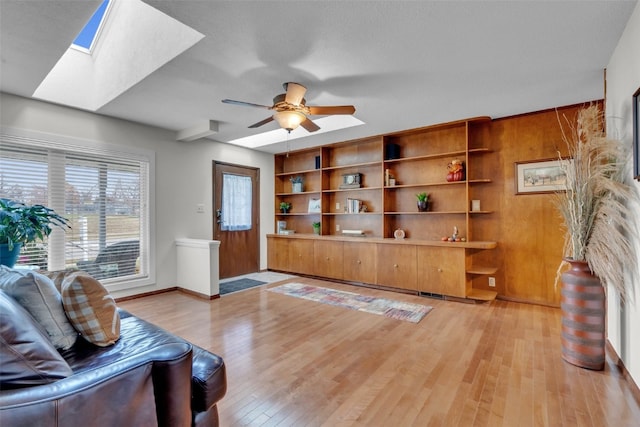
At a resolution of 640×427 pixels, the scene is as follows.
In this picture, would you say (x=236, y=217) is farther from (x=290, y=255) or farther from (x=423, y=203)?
(x=423, y=203)

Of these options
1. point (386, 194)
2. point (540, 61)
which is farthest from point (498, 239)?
point (540, 61)

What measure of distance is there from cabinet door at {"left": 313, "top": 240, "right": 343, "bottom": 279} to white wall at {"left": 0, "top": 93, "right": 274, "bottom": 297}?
1841 millimetres

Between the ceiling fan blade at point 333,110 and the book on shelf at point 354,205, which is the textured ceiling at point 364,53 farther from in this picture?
the book on shelf at point 354,205

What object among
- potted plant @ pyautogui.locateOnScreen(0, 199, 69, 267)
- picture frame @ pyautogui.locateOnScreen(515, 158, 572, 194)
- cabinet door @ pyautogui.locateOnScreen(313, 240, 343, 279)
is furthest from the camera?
cabinet door @ pyautogui.locateOnScreen(313, 240, 343, 279)

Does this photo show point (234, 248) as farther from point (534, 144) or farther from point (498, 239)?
point (534, 144)

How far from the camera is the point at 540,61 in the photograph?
8.30ft

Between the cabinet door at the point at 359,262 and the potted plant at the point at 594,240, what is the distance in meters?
2.57

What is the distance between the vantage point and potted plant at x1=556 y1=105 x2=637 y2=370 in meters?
2.13

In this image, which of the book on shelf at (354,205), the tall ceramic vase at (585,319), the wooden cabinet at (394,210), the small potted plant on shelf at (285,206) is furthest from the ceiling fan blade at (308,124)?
the small potted plant on shelf at (285,206)

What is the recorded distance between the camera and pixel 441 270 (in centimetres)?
403

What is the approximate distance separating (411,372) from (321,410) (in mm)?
770

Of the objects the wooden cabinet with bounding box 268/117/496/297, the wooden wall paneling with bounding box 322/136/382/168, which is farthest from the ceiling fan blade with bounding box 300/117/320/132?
the wooden wall paneling with bounding box 322/136/382/168

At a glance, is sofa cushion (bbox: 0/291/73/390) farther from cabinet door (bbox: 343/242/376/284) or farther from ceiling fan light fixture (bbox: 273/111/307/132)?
cabinet door (bbox: 343/242/376/284)

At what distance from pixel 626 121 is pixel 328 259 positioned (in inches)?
153
